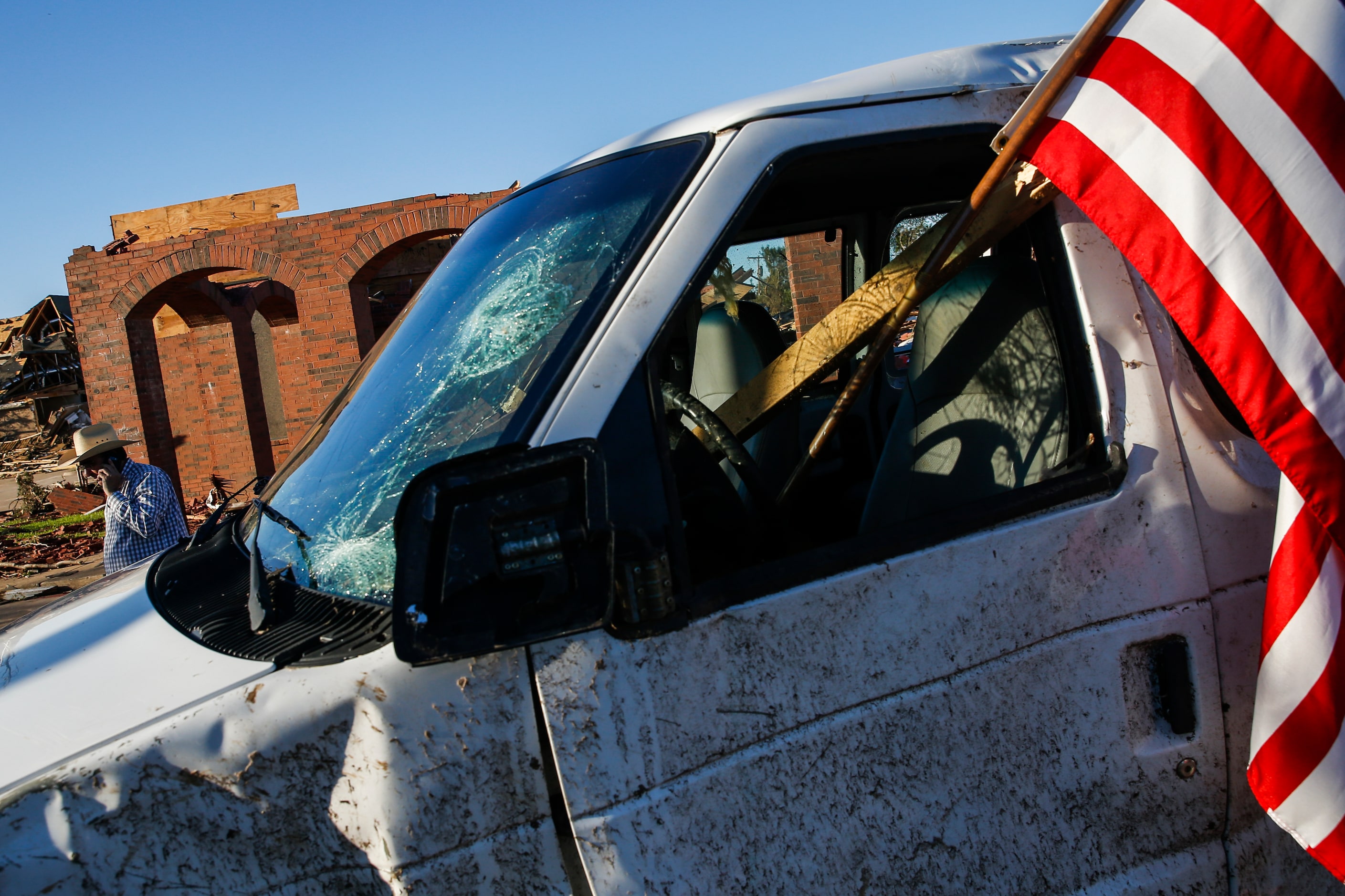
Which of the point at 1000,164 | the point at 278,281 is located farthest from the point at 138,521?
the point at 278,281

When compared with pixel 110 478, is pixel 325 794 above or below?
below

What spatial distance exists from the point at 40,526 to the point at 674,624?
17335 millimetres

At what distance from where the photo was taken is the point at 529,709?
1.23 meters

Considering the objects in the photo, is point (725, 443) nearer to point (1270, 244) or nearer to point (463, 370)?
point (463, 370)

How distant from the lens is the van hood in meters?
1.24

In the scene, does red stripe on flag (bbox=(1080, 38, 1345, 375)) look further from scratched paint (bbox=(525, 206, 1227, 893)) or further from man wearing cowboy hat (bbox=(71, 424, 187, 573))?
man wearing cowboy hat (bbox=(71, 424, 187, 573))

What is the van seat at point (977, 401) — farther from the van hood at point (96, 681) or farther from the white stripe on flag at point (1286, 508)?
the van hood at point (96, 681)

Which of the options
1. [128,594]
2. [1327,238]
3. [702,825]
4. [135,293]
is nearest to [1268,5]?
[1327,238]

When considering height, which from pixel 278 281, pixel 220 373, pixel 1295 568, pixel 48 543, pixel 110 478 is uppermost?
pixel 278 281

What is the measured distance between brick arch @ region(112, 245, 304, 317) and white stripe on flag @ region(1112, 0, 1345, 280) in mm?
12773

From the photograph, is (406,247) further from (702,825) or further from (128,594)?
(702,825)

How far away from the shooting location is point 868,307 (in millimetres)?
1787

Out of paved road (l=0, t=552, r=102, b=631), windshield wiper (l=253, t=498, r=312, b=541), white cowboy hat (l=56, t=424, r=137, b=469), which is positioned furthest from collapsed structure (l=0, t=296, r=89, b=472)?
windshield wiper (l=253, t=498, r=312, b=541)

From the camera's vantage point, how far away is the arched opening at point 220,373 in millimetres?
15703
